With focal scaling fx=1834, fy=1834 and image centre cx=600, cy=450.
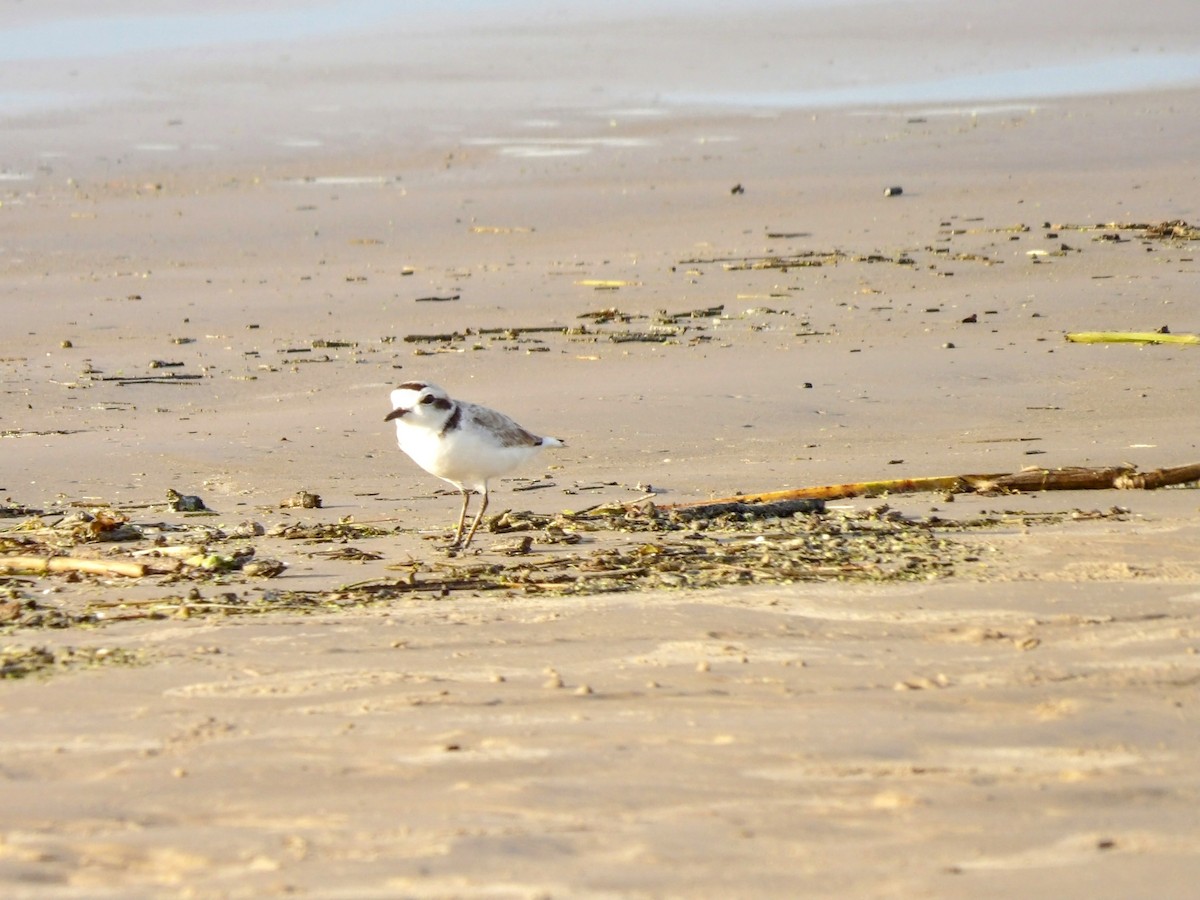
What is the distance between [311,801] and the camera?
4.08 metres

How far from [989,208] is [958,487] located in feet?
24.1

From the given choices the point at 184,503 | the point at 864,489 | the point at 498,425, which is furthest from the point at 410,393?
the point at 864,489

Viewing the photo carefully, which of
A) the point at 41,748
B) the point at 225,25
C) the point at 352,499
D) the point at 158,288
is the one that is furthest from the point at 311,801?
the point at 225,25

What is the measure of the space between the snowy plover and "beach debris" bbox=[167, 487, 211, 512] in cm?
91

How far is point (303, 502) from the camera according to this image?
7715 mm

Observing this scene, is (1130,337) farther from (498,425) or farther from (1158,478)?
(498,425)

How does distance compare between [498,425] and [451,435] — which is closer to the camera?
[451,435]

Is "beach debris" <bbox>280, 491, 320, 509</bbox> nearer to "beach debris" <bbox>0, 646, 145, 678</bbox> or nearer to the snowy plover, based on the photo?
the snowy plover

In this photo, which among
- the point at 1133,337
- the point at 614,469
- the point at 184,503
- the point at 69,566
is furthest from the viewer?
the point at 1133,337

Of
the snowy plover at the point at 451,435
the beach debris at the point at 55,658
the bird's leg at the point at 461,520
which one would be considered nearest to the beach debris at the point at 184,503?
the snowy plover at the point at 451,435

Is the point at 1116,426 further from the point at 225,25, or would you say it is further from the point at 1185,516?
the point at 225,25

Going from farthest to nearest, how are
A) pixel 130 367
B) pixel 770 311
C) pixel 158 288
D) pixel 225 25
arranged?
pixel 225 25 < pixel 158 288 < pixel 770 311 < pixel 130 367

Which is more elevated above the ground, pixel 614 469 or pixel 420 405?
pixel 420 405

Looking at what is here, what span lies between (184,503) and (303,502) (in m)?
0.49
